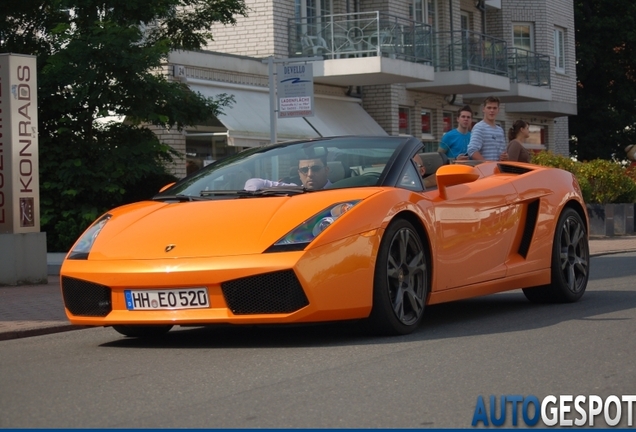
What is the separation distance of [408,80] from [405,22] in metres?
1.48

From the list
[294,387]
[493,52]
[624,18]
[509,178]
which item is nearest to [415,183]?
[509,178]

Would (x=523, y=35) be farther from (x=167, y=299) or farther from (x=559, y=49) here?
(x=167, y=299)

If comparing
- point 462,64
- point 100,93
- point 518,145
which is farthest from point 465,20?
point 518,145

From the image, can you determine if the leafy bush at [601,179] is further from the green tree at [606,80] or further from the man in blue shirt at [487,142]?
the green tree at [606,80]

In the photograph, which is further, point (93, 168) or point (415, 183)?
point (93, 168)

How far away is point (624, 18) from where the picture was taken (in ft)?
171

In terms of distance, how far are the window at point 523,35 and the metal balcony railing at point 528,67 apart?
3.72 metres

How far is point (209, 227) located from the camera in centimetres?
797

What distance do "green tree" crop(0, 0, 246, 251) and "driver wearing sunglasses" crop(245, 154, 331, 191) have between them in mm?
10302

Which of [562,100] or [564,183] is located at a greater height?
A: [562,100]

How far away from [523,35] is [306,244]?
37.6m

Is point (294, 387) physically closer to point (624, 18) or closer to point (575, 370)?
point (575, 370)

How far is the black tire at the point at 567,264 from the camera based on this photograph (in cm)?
1034

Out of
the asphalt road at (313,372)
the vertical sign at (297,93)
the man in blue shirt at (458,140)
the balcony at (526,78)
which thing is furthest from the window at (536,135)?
the asphalt road at (313,372)
